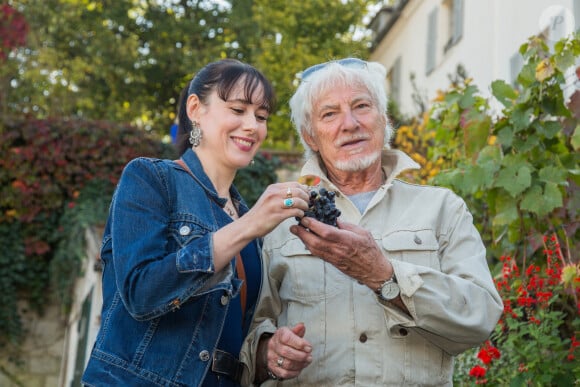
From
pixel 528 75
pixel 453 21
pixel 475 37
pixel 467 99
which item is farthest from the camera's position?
pixel 453 21

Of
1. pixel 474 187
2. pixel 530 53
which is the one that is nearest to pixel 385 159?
pixel 474 187

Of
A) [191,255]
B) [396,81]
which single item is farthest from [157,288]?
[396,81]

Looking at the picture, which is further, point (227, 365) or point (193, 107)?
point (193, 107)

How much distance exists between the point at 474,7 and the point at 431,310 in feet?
34.2

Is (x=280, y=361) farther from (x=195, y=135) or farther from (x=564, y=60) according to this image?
(x=564, y=60)

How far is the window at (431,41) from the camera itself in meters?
14.6

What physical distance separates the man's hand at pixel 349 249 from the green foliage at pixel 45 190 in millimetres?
7723

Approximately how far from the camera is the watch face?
2.45m

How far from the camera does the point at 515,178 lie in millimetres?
4426

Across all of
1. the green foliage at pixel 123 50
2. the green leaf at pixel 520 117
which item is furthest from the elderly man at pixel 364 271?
the green foliage at pixel 123 50

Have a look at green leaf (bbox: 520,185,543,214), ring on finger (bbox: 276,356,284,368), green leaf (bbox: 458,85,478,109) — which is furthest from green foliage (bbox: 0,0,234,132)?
ring on finger (bbox: 276,356,284,368)

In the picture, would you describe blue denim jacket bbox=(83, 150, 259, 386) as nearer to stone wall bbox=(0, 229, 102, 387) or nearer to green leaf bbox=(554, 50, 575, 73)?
green leaf bbox=(554, 50, 575, 73)

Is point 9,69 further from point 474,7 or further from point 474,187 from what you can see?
point 474,187

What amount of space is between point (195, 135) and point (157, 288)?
0.78 metres
